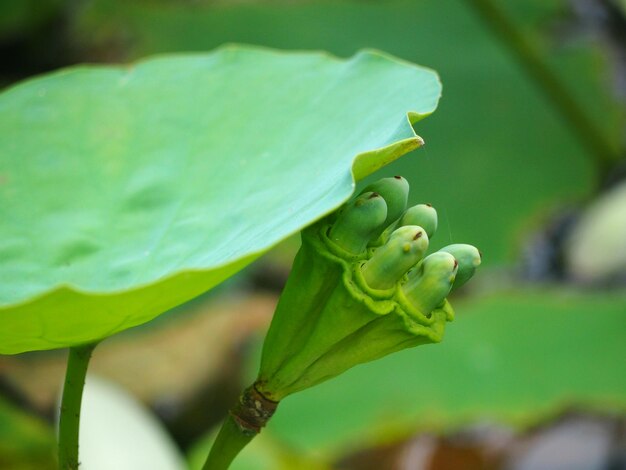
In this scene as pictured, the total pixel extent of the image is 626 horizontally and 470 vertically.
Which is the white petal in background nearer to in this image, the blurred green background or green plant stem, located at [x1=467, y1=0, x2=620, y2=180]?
the blurred green background

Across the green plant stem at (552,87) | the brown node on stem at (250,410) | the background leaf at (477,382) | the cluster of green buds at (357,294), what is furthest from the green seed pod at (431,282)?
the green plant stem at (552,87)

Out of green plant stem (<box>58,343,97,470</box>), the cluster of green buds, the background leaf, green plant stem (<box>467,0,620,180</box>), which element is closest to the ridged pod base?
the cluster of green buds

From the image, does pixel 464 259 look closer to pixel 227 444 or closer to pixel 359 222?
pixel 359 222

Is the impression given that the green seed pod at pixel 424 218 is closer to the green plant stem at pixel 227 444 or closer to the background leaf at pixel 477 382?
the green plant stem at pixel 227 444

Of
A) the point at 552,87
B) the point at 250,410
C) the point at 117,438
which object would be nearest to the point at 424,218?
the point at 250,410

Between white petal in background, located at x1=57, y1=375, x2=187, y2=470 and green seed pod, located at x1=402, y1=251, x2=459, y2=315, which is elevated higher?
green seed pod, located at x1=402, y1=251, x2=459, y2=315
